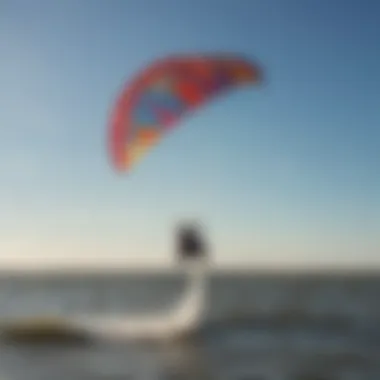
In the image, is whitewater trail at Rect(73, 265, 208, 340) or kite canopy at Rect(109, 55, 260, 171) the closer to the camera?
kite canopy at Rect(109, 55, 260, 171)

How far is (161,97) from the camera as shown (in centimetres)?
1261

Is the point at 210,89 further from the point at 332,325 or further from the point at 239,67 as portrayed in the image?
the point at 332,325

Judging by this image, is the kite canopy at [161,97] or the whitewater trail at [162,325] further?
the whitewater trail at [162,325]

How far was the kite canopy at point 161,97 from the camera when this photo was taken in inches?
485

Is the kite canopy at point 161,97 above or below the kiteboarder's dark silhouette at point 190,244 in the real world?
above

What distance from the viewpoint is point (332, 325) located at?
22.4m

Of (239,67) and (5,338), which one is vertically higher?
(239,67)

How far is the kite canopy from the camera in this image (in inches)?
485

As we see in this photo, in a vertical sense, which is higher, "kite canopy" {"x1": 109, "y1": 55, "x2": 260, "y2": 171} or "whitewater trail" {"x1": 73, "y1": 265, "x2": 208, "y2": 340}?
"kite canopy" {"x1": 109, "y1": 55, "x2": 260, "y2": 171}

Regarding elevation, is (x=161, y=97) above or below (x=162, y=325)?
above

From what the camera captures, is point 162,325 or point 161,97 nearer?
point 161,97

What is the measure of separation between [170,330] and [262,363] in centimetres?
390

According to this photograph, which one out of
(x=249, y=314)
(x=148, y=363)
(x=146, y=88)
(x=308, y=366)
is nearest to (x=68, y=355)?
(x=148, y=363)

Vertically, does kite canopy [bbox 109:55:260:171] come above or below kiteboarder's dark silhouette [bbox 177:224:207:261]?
above
